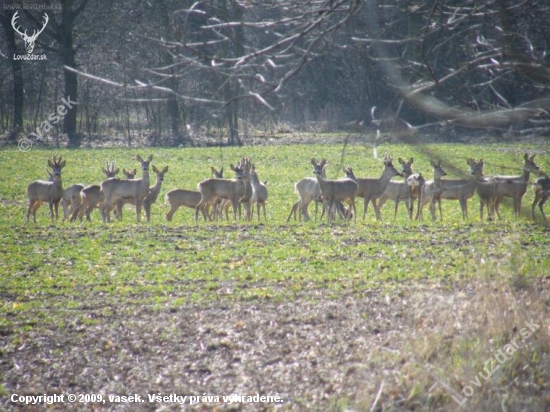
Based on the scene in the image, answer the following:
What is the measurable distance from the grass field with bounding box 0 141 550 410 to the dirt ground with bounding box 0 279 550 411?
0.02 metres

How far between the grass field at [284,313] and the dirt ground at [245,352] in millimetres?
20

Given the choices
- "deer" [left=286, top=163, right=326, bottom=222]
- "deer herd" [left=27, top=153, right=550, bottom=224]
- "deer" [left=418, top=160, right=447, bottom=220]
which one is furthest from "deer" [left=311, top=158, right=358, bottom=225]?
"deer" [left=418, top=160, right=447, bottom=220]

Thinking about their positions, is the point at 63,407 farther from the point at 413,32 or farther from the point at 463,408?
the point at 413,32

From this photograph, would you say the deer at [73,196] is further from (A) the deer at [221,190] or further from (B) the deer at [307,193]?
(B) the deer at [307,193]

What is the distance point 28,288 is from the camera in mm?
10016

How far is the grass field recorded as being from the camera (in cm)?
686

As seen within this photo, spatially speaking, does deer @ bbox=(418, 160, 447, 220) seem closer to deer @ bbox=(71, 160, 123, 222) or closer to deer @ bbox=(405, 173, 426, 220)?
deer @ bbox=(405, 173, 426, 220)

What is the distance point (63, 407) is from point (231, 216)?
14.9 meters

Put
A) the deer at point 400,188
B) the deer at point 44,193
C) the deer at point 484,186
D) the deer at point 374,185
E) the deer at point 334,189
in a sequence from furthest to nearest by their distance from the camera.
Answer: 1. the deer at point 374,185
2. the deer at point 400,188
3. the deer at point 44,193
4. the deer at point 334,189
5. the deer at point 484,186

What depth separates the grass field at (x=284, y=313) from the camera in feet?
22.5

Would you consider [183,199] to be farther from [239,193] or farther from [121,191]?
[121,191]

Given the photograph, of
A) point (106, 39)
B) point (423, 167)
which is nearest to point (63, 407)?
point (423, 167)

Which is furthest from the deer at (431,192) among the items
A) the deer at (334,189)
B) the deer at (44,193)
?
the deer at (44,193)

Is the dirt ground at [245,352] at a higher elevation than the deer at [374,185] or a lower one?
lower
